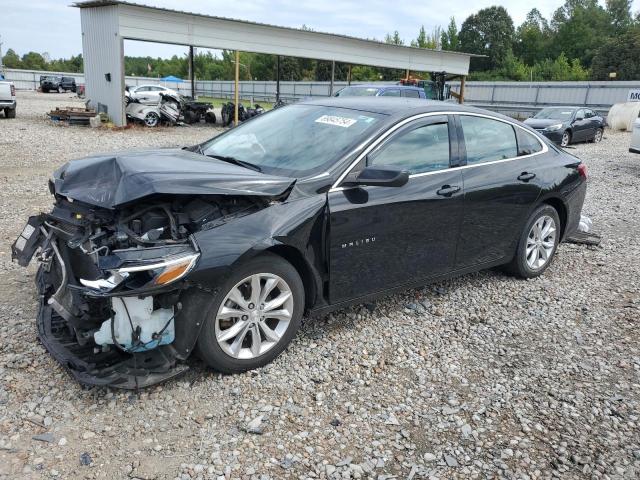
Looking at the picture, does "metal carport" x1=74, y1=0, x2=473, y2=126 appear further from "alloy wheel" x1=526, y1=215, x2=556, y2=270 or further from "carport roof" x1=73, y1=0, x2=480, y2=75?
"alloy wheel" x1=526, y1=215, x2=556, y2=270

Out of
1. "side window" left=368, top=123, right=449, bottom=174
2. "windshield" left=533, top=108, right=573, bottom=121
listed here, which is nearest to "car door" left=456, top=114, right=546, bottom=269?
"side window" left=368, top=123, right=449, bottom=174

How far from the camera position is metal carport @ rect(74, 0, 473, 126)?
18.0 metres

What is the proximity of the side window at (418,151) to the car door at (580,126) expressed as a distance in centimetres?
1635

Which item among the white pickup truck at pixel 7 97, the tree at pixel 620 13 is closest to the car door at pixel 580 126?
the white pickup truck at pixel 7 97

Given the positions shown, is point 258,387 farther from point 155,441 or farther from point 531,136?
point 531,136

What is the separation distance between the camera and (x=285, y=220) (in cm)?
331

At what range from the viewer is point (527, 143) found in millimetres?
5039

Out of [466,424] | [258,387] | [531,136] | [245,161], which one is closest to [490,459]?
[466,424]

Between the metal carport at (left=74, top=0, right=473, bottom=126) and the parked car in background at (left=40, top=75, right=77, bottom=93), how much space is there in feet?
98.5

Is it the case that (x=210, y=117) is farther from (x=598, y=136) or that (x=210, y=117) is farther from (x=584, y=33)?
(x=584, y=33)

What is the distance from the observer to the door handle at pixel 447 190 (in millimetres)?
4130

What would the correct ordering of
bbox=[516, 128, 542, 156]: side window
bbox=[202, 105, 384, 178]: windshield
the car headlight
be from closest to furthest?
the car headlight → bbox=[202, 105, 384, 178]: windshield → bbox=[516, 128, 542, 156]: side window

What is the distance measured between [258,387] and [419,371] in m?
1.10

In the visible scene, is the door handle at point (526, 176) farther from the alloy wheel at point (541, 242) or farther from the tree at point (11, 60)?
the tree at point (11, 60)
